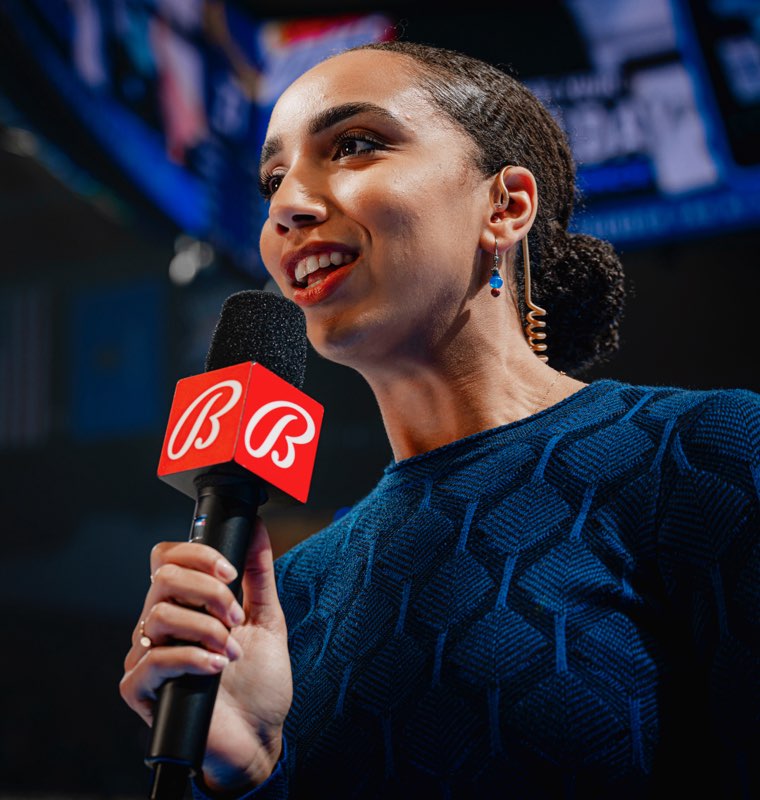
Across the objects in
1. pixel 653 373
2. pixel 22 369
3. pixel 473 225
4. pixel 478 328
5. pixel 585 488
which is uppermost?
pixel 22 369

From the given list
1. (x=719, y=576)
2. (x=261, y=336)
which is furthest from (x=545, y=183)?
(x=719, y=576)

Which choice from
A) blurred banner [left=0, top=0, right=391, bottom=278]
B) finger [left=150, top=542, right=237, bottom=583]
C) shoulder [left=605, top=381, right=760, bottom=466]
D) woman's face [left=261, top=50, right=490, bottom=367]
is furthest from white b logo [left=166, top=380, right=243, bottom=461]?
blurred banner [left=0, top=0, right=391, bottom=278]

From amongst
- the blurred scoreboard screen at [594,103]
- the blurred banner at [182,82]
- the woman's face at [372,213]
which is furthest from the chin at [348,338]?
the blurred scoreboard screen at [594,103]

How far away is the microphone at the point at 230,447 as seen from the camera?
0.70 m

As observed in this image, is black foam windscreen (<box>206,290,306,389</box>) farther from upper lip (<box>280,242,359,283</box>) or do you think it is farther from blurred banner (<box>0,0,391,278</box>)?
blurred banner (<box>0,0,391,278</box>)

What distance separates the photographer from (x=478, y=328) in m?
1.16

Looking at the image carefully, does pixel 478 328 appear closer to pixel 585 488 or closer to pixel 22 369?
pixel 585 488

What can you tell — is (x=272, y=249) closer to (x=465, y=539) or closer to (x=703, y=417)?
(x=465, y=539)

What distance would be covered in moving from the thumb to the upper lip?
13.2 inches

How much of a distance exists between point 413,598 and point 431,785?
0.19 metres

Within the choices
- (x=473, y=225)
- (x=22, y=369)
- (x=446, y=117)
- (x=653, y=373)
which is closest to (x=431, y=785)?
(x=473, y=225)

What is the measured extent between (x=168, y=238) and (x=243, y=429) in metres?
2.39

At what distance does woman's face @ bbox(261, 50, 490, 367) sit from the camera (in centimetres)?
106

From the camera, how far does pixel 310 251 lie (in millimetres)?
1074
